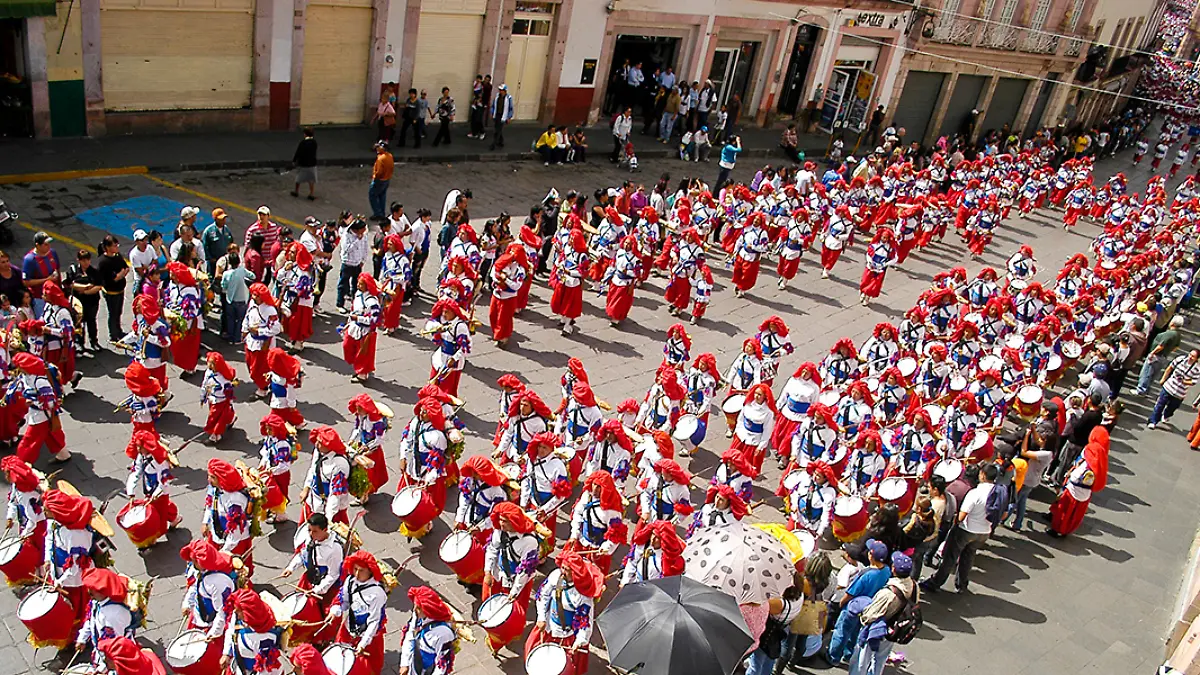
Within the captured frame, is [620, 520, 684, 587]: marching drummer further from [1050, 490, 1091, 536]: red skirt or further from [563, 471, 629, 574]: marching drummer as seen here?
[1050, 490, 1091, 536]: red skirt

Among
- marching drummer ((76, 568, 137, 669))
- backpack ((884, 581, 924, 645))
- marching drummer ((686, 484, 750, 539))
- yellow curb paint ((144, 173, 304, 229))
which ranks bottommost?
yellow curb paint ((144, 173, 304, 229))

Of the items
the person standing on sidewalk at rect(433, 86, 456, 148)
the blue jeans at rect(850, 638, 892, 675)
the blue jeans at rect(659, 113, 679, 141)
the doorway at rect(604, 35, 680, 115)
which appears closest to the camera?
the blue jeans at rect(850, 638, 892, 675)

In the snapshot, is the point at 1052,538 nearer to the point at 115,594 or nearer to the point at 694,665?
the point at 694,665

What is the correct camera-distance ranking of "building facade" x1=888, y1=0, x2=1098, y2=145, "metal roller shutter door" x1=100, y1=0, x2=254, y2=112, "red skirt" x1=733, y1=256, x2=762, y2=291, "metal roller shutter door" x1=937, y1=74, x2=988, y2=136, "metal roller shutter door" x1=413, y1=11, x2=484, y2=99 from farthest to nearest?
"metal roller shutter door" x1=937, y1=74, x2=988, y2=136 < "building facade" x1=888, y1=0, x2=1098, y2=145 < "metal roller shutter door" x1=413, y1=11, x2=484, y2=99 < "metal roller shutter door" x1=100, y1=0, x2=254, y2=112 < "red skirt" x1=733, y1=256, x2=762, y2=291

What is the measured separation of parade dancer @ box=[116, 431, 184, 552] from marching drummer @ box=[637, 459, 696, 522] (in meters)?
4.26

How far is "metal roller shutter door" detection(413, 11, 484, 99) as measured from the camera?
2331cm

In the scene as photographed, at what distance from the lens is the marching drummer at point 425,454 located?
9391 mm

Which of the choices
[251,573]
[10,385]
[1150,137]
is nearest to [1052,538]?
[251,573]

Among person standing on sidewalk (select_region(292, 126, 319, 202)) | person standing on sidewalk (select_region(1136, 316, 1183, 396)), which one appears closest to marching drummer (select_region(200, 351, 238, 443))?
person standing on sidewalk (select_region(292, 126, 319, 202))

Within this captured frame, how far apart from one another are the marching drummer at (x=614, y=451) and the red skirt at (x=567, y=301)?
500 cm

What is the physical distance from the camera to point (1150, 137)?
53719 mm

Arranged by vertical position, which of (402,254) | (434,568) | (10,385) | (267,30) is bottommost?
Answer: (434,568)

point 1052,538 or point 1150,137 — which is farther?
point 1150,137

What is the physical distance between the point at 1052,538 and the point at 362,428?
816cm
